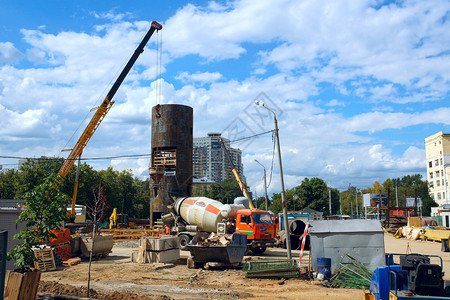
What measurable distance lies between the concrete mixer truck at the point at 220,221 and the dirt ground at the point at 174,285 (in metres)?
5.83

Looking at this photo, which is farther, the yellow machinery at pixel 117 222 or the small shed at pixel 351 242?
the yellow machinery at pixel 117 222

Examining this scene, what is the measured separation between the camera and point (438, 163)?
9206 centimetres

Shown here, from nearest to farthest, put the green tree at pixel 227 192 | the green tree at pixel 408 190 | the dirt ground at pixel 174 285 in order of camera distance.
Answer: the dirt ground at pixel 174 285, the green tree at pixel 408 190, the green tree at pixel 227 192

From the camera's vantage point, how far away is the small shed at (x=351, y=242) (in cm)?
1492

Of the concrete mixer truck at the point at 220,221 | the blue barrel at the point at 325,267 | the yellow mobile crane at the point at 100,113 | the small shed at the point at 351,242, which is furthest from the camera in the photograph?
the yellow mobile crane at the point at 100,113

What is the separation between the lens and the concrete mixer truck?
24.2m

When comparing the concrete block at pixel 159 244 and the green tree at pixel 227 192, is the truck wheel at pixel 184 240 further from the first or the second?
the green tree at pixel 227 192

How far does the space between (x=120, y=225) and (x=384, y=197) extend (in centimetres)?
5469

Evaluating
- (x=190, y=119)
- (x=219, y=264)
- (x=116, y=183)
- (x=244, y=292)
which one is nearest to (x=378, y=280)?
(x=244, y=292)

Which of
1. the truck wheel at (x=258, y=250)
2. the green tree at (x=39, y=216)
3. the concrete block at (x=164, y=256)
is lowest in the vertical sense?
the truck wheel at (x=258, y=250)

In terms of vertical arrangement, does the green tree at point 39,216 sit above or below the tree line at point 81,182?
below

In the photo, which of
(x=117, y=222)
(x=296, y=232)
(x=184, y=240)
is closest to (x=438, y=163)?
(x=117, y=222)

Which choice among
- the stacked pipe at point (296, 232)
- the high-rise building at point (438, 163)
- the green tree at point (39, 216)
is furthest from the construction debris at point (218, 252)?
the high-rise building at point (438, 163)

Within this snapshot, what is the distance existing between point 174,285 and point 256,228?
32.8ft
